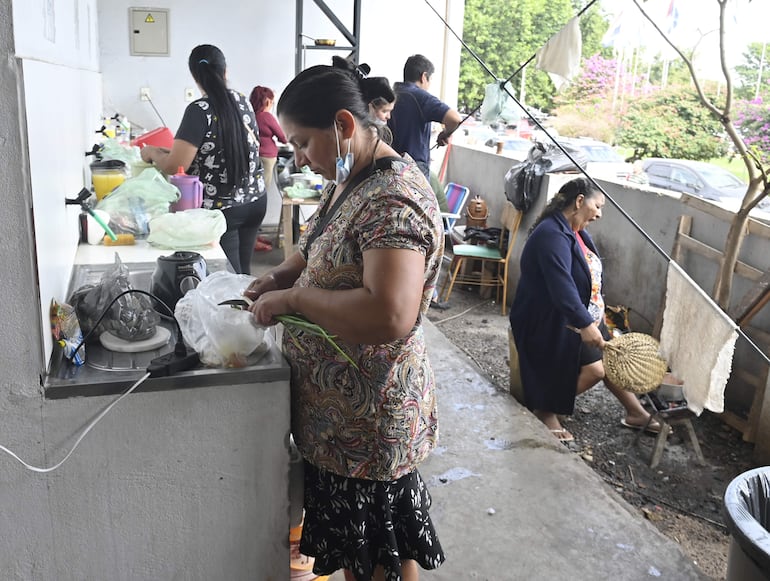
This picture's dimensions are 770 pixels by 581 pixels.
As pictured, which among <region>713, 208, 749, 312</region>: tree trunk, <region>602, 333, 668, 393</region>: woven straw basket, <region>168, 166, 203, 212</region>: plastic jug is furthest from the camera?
<region>713, 208, 749, 312</region>: tree trunk

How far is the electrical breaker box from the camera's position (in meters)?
5.88

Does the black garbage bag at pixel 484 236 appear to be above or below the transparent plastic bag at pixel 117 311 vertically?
below

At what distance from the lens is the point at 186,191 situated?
2889 millimetres

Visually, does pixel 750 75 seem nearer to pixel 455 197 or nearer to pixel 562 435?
pixel 455 197

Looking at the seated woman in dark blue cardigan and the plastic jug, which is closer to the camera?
the plastic jug

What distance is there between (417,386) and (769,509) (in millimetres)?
1120

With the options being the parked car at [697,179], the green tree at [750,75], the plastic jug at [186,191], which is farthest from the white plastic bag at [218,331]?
the green tree at [750,75]

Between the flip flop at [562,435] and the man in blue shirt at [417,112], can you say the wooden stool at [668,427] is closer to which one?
the flip flop at [562,435]

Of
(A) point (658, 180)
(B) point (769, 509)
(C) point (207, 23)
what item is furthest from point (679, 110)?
(B) point (769, 509)

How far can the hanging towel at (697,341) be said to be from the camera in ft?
8.11

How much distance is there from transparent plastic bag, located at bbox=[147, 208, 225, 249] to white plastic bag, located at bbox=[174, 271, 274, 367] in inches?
43.5

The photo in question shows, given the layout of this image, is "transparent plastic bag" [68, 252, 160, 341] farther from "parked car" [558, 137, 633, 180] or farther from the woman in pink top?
"parked car" [558, 137, 633, 180]

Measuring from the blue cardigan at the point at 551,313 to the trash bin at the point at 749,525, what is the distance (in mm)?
1363

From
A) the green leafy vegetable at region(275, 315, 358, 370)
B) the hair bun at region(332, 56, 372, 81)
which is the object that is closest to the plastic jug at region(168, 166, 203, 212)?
the hair bun at region(332, 56, 372, 81)
